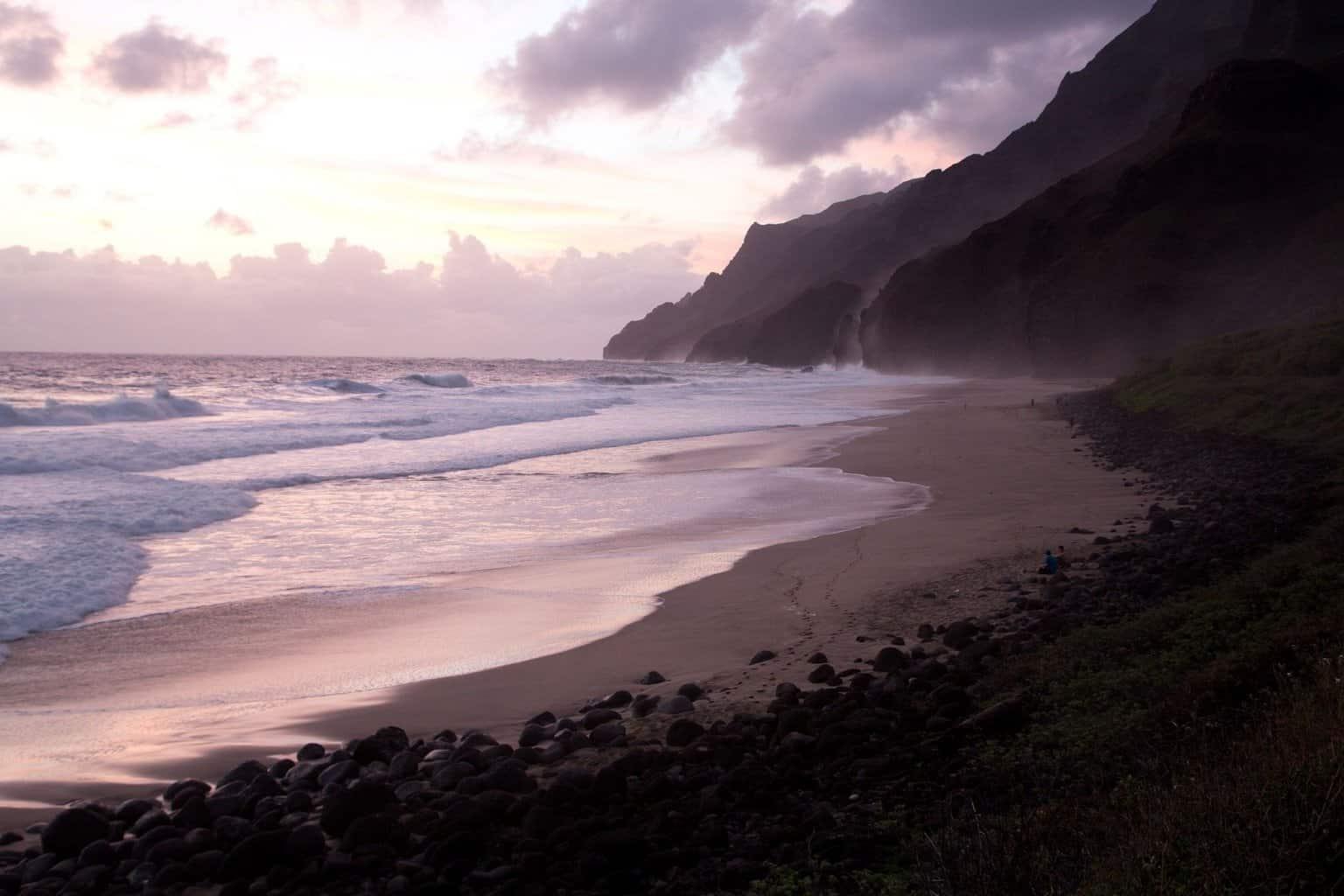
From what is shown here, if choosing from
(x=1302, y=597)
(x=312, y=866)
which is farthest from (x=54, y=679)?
(x=1302, y=597)

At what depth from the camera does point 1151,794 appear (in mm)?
3449

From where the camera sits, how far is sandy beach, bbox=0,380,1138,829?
5988mm

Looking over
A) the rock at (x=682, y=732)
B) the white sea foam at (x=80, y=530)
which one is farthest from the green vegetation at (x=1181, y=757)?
the white sea foam at (x=80, y=530)

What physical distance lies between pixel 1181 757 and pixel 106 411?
127 ft

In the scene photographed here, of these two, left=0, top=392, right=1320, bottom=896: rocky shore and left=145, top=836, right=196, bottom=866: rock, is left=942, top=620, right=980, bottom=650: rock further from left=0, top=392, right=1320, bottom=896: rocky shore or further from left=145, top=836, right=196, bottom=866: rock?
left=145, top=836, right=196, bottom=866: rock

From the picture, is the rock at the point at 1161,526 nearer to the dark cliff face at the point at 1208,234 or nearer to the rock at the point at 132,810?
the rock at the point at 132,810

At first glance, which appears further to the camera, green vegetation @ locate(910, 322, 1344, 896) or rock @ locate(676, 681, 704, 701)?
rock @ locate(676, 681, 704, 701)

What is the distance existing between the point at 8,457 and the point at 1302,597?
68.6ft

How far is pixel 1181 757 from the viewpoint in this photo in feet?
12.4

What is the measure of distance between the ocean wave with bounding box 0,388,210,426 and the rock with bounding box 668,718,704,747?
32.9m

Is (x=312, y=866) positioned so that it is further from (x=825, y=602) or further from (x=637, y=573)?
(x=637, y=573)

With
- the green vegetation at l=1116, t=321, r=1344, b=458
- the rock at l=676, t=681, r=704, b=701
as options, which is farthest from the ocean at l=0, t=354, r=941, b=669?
the green vegetation at l=1116, t=321, r=1344, b=458

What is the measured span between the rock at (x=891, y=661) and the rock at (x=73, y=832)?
443 cm

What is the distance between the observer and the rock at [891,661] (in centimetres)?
623
